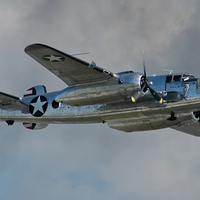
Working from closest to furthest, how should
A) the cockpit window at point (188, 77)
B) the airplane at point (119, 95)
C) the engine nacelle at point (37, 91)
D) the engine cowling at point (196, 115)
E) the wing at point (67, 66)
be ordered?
the wing at point (67, 66) → the airplane at point (119, 95) → the cockpit window at point (188, 77) → the engine cowling at point (196, 115) → the engine nacelle at point (37, 91)

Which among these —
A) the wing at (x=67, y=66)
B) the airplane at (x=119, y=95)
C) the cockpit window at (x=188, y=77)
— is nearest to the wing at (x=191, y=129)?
the airplane at (x=119, y=95)

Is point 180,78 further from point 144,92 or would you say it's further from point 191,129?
point 191,129

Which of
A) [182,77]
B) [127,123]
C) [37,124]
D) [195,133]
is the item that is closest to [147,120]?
[127,123]

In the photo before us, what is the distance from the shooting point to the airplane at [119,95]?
23688 millimetres

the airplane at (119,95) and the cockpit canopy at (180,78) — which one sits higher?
the cockpit canopy at (180,78)

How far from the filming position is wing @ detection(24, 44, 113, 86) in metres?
22.9

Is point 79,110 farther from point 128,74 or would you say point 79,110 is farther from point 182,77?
point 182,77

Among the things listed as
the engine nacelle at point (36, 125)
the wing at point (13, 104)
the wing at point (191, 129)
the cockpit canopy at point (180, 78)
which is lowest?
the engine nacelle at point (36, 125)

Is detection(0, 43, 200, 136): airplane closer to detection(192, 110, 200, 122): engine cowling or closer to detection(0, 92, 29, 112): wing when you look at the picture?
detection(192, 110, 200, 122): engine cowling

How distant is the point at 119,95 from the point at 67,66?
3231mm

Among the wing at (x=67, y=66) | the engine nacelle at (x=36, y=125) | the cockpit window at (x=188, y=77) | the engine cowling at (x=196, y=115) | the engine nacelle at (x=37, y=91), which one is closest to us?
the wing at (x=67, y=66)

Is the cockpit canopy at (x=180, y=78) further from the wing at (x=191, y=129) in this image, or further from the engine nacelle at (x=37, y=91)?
the engine nacelle at (x=37, y=91)

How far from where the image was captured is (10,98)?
28.3 meters

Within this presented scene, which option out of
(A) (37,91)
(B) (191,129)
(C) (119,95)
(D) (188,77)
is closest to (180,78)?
(D) (188,77)
